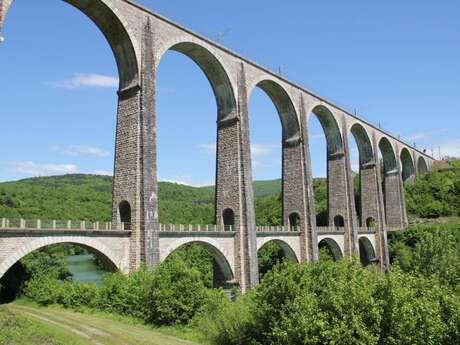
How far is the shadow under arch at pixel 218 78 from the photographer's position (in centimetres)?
3684

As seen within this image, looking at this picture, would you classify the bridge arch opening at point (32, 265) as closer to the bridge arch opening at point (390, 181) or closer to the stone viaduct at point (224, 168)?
the stone viaduct at point (224, 168)

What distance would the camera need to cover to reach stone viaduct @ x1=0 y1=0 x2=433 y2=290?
27.0 meters

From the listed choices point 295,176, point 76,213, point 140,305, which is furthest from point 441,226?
point 76,213

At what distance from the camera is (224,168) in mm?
37812

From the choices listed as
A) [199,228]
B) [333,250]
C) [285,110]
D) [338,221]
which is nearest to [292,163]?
[285,110]

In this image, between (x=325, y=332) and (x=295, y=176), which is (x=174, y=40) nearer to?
(x=295, y=176)

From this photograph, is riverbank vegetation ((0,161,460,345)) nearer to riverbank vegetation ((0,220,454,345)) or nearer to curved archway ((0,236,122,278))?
riverbank vegetation ((0,220,454,345))

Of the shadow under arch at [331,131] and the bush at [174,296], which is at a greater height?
the shadow under arch at [331,131]

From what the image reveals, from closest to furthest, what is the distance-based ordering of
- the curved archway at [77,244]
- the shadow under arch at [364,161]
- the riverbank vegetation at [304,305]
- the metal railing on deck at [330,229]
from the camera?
the riverbank vegetation at [304,305] → the curved archway at [77,244] → the metal railing on deck at [330,229] → the shadow under arch at [364,161]

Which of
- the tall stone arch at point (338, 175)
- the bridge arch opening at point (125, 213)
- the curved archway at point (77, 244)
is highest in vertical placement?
the tall stone arch at point (338, 175)

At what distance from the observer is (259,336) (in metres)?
18.2

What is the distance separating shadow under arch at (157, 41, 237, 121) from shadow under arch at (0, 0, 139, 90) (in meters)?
7.22

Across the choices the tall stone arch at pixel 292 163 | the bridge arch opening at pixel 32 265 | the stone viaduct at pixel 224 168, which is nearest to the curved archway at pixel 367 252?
the stone viaduct at pixel 224 168

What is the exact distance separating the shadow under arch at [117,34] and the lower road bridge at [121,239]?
9583mm
